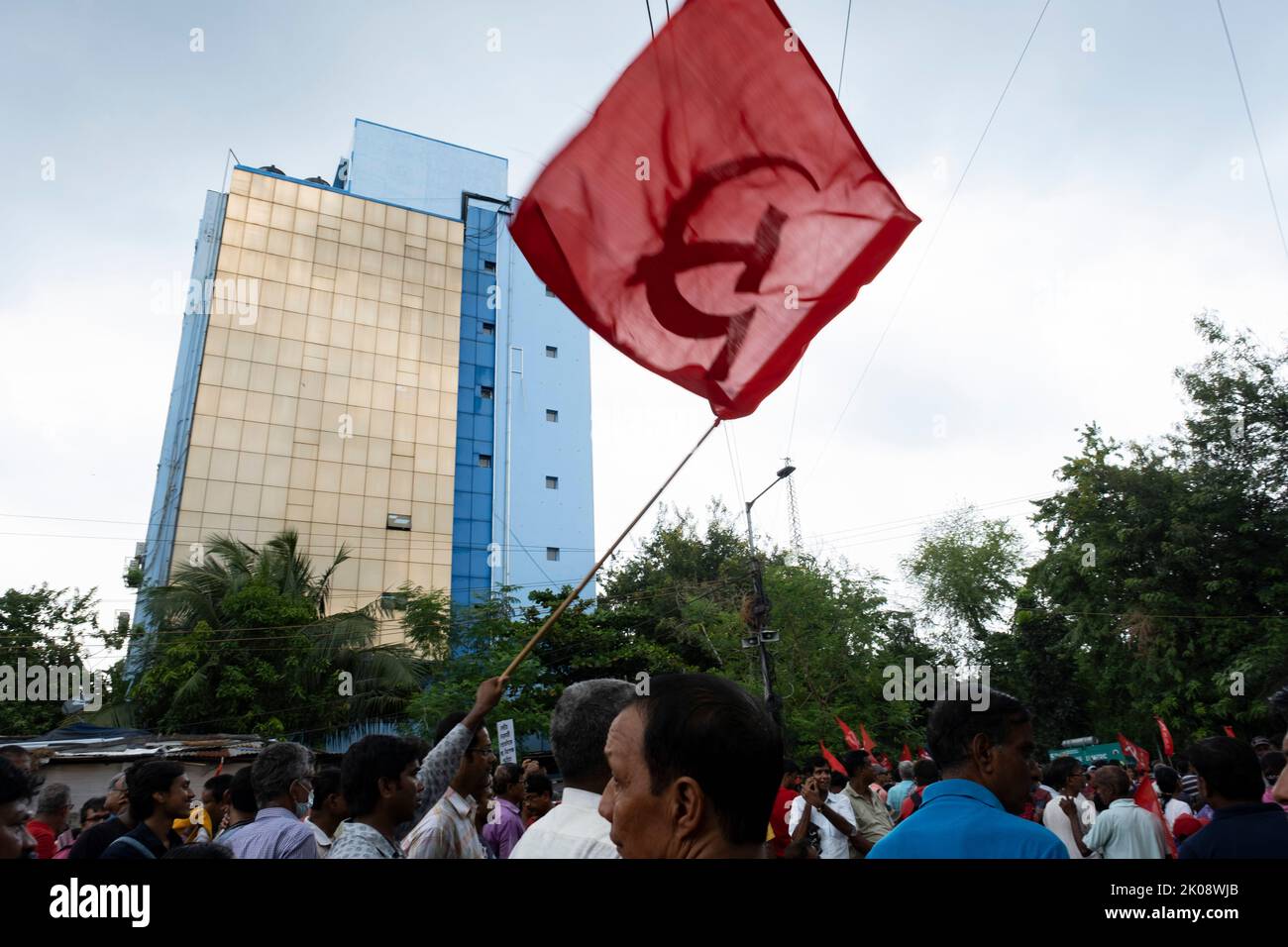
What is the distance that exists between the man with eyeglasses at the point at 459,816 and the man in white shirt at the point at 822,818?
9.22ft

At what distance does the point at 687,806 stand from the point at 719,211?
10.5 ft

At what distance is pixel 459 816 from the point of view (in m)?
3.11

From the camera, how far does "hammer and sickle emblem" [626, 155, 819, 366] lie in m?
3.98

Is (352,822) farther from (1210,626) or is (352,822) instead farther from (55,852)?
(1210,626)

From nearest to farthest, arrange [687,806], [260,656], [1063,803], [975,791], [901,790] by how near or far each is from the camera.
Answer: [687,806] < [975,791] < [1063,803] < [901,790] < [260,656]

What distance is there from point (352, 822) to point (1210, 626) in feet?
77.7

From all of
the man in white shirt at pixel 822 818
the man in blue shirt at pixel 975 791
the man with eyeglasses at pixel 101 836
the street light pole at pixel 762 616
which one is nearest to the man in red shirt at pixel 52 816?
the man with eyeglasses at pixel 101 836

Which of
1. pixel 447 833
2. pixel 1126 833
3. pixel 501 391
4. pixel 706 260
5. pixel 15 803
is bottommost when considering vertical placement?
pixel 1126 833

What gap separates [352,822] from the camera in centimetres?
285

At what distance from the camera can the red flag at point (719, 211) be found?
12.8 ft

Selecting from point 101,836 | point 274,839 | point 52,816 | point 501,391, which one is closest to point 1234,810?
point 274,839

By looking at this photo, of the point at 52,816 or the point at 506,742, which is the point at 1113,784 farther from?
the point at 52,816
